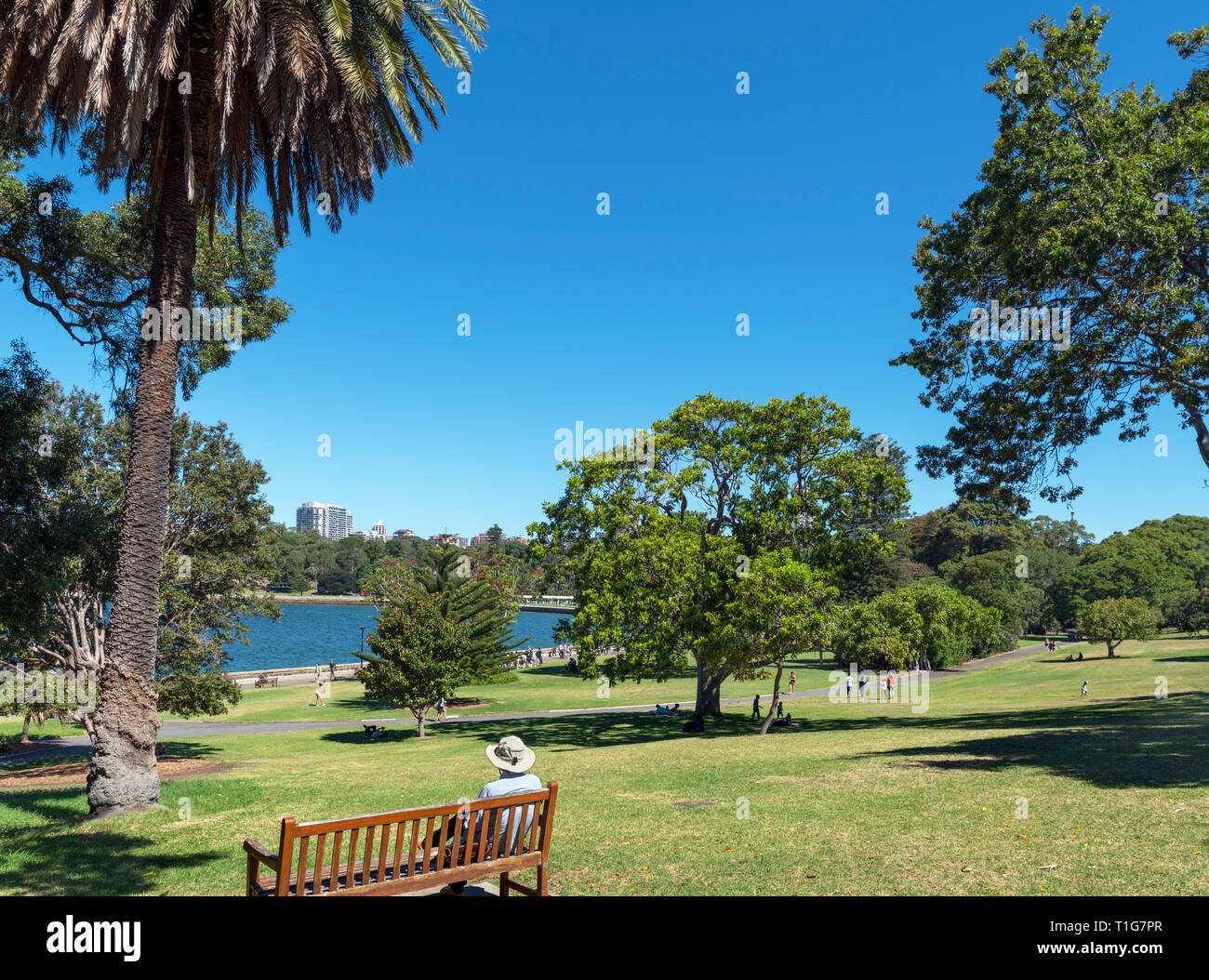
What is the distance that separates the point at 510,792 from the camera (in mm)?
6426

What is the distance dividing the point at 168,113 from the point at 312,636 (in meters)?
105

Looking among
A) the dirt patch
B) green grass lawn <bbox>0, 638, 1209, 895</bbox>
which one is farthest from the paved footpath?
green grass lawn <bbox>0, 638, 1209, 895</bbox>

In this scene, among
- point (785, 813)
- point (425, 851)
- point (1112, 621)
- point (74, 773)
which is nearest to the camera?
A: point (425, 851)

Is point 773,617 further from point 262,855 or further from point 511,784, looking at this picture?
point 262,855

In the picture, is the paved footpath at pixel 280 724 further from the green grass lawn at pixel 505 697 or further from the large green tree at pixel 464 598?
the large green tree at pixel 464 598

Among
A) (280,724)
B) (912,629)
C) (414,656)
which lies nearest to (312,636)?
(280,724)

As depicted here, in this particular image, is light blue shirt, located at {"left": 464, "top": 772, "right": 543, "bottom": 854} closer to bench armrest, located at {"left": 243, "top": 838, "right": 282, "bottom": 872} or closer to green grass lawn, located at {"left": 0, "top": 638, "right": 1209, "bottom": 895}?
green grass lawn, located at {"left": 0, "top": 638, "right": 1209, "bottom": 895}

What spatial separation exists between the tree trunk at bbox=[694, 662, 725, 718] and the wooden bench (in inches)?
898

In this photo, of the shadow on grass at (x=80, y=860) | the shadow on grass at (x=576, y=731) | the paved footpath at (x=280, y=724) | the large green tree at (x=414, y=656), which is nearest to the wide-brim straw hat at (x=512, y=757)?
the shadow on grass at (x=80, y=860)

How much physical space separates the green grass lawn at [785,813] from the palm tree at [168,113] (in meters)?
2.25

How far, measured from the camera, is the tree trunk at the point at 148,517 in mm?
10930

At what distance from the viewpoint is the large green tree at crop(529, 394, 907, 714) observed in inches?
987
